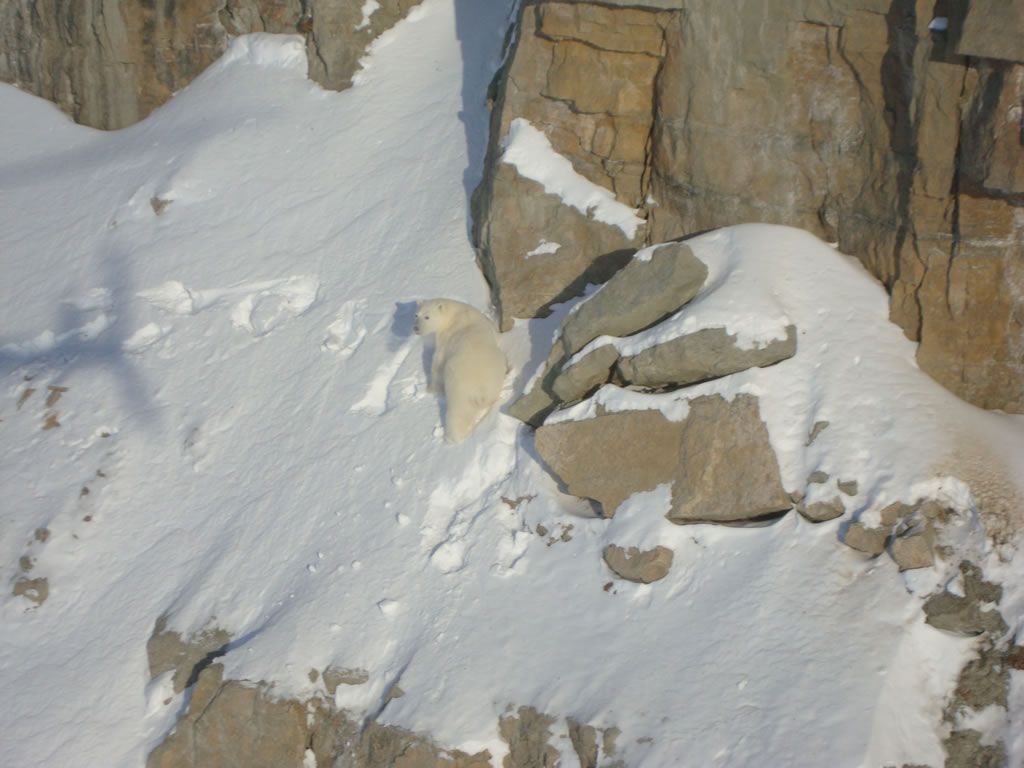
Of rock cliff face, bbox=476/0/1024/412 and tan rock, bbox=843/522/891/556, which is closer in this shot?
tan rock, bbox=843/522/891/556

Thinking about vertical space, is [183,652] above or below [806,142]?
below

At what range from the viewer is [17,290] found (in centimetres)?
1236

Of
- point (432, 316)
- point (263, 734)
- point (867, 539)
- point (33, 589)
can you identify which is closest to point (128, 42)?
point (432, 316)

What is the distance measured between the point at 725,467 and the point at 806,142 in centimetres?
297

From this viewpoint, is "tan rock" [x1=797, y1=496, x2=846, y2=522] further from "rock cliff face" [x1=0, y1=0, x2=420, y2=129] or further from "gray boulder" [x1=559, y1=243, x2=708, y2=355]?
"rock cliff face" [x1=0, y1=0, x2=420, y2=129]

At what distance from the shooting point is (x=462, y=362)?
879 cm

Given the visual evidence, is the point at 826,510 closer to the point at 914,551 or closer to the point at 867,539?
the point at 867,539

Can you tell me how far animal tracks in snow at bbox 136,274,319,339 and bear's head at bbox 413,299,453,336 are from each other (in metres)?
1.94

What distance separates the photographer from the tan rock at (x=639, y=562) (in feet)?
24.1

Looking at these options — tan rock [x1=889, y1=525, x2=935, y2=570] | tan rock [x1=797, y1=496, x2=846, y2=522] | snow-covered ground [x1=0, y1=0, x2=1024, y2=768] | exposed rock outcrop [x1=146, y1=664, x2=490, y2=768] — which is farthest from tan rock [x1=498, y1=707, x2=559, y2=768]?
tan rock [x1=889, y1=525, x2=935, y2=570]

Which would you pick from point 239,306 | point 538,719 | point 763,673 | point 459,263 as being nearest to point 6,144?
point 239,306

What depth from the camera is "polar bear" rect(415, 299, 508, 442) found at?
876 cm

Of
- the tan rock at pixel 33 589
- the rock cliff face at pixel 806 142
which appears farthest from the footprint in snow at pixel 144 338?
the rock cliff face at pixel 806 142

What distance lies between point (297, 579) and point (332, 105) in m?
6.55
